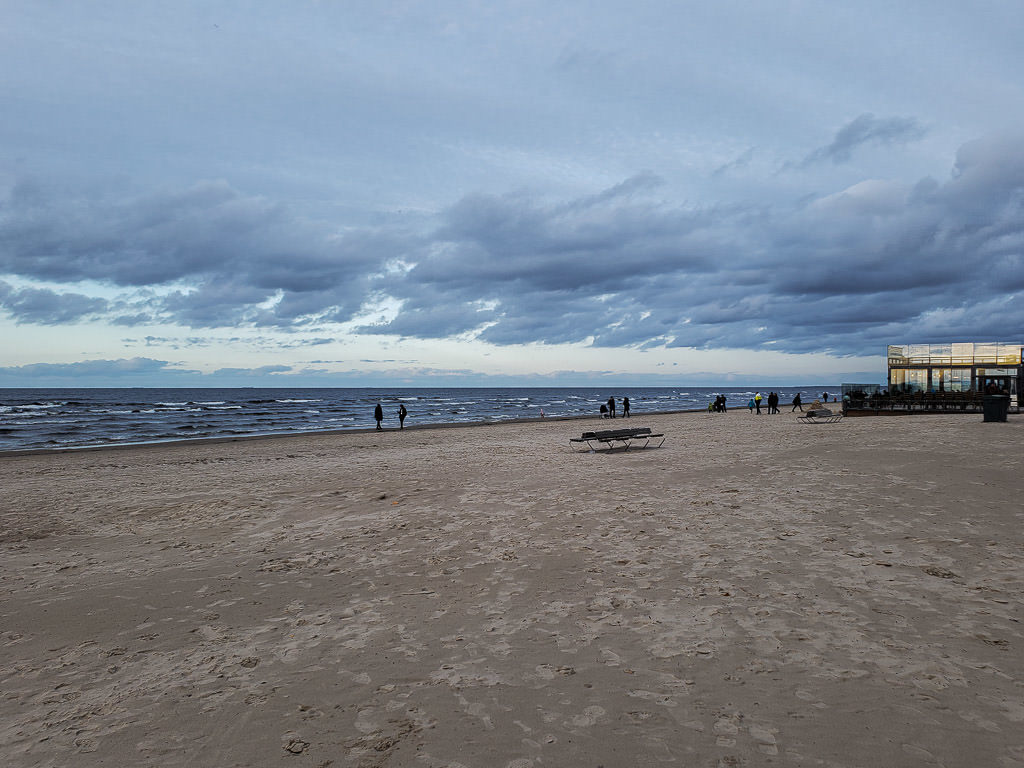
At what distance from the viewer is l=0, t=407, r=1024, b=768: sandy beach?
3.38 m

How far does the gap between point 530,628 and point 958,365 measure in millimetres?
47557

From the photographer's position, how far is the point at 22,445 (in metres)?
26.4

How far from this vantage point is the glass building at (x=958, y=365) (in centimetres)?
4031

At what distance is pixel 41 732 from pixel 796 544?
681cm

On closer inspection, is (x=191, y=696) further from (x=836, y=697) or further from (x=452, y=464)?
(x=452, y=464)

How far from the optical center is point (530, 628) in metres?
4.86

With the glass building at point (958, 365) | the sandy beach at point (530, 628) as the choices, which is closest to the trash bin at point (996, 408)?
the sandy beach at point (530, 628)

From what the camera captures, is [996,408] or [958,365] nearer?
[996,408]

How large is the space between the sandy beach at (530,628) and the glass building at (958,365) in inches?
1498

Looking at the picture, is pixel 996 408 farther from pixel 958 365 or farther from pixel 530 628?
pixel 958 365

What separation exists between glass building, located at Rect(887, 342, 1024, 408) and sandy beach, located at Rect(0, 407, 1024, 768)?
38.1 metres

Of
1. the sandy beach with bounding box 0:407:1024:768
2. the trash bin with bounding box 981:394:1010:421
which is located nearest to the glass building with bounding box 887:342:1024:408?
the trash bin with bounding box 981:394:1010:421

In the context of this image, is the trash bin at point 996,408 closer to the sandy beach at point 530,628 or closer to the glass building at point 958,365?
the sandy beach at point 530,628

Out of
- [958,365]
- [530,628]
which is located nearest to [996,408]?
[530,628]
